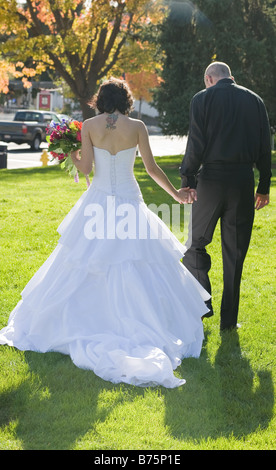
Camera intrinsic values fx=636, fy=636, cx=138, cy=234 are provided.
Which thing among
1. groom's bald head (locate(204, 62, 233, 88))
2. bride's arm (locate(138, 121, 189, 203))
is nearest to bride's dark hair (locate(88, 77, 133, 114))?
bride's arm (locate(138, 121, 189, 203))

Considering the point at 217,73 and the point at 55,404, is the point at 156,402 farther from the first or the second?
the point at 217,73

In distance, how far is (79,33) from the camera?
72.9 ft

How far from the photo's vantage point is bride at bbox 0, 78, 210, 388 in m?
5.15

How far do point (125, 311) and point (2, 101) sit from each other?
71615 millimetres

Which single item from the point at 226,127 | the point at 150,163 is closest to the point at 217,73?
the point at 226,127

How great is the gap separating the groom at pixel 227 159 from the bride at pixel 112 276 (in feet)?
0.80

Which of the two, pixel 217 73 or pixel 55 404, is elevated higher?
pixel 217 73

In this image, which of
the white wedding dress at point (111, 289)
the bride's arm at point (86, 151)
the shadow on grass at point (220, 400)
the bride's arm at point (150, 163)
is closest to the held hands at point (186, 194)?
the bride's arm at point (150, 163)

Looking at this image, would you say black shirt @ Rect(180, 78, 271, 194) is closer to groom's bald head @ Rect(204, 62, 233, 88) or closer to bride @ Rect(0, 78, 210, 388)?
groom's bald head @ Rect(204, 62, 233, 88)

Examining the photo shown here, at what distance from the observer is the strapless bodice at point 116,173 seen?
17.7 feet

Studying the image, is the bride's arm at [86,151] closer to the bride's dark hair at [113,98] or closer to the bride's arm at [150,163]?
the bride's dark hair at [113,98]

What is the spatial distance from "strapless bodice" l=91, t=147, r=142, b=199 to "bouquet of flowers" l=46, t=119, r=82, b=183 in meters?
0.44

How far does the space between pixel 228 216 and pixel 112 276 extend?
3.90ft
